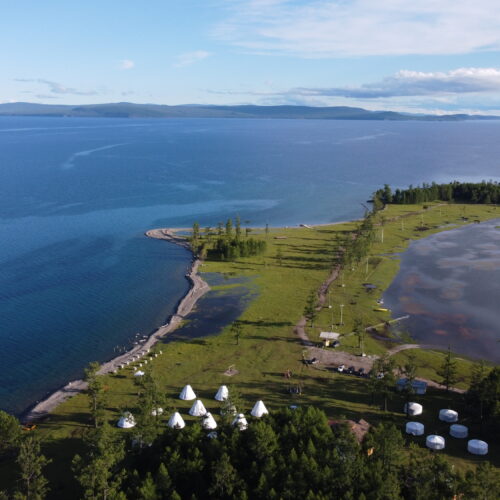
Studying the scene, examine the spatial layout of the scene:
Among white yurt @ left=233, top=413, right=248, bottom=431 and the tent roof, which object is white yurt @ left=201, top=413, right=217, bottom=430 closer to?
white yurt @ left=233, top=413, right=248, bottom=431

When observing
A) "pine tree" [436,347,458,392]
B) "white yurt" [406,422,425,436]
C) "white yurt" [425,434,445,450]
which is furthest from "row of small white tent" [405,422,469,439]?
"pine tree" [436,347,458,392]

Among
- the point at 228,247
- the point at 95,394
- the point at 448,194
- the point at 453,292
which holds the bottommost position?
the point at 95,394

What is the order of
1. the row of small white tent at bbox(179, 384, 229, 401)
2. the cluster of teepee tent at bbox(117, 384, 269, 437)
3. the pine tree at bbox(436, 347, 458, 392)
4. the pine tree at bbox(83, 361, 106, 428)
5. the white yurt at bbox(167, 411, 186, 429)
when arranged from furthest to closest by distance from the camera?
the pine tree at bbox(436, 347, 458, 392), the row of small white tent at bbox(179, 384, 229, 401), the pine tree at bbox(83, 361, 106, 428), the white yurt at bbox(167, 411, 186, 429), the cluster of teepee tent at bbox(117, 384, 269, 437)

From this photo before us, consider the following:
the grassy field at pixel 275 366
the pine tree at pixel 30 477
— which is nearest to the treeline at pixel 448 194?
the grassy field at pixel 275 366

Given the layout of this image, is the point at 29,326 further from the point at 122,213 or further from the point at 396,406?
the point at 122,213

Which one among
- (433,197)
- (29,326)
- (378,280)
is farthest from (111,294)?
(433,197)

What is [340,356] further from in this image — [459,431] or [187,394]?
[187,394]

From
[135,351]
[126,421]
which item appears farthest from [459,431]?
[135,351]
